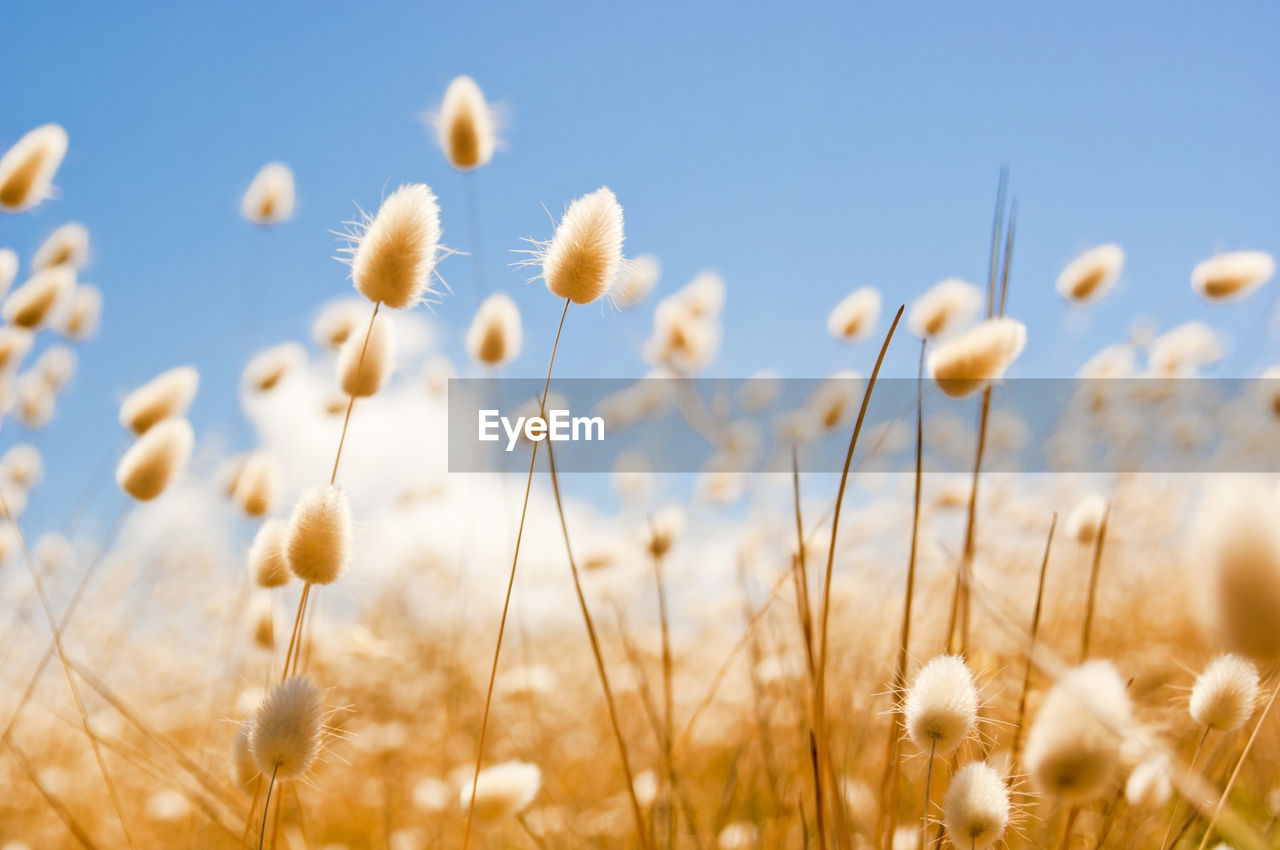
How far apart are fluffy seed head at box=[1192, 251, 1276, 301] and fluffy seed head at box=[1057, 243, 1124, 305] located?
0.78 feet

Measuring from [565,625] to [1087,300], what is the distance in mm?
2619

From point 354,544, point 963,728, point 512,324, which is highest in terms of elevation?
point 512,324

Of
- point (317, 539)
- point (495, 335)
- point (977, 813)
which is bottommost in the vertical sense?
point (977, 813)

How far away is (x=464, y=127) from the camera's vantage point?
1085 millimetres

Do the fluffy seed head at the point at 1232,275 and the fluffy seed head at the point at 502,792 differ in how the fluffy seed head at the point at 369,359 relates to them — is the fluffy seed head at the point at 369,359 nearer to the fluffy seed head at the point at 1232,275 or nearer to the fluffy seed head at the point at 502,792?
the fluffy seed head at the point at 502,792

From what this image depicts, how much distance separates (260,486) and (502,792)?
2.03ft

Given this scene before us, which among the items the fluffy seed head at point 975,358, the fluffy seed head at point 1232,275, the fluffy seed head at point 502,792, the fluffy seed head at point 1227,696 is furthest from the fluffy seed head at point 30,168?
the fluffy seed head at point 1232,275

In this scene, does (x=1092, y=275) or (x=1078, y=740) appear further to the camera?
(x=1092, y=275)

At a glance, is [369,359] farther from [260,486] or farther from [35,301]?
[35,301]

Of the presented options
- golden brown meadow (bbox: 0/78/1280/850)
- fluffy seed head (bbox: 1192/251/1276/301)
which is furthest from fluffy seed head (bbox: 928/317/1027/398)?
fluffy seed head (bbox: 1192/251/1276/301)

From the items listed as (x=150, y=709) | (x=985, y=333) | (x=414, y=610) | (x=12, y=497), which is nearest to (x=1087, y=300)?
(x=985, y=333)

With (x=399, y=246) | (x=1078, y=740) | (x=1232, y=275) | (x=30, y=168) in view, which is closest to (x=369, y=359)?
(x=399, y=246)

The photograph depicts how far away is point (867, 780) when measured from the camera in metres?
1.31

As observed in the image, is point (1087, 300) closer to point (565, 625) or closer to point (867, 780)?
point (867, 780)
